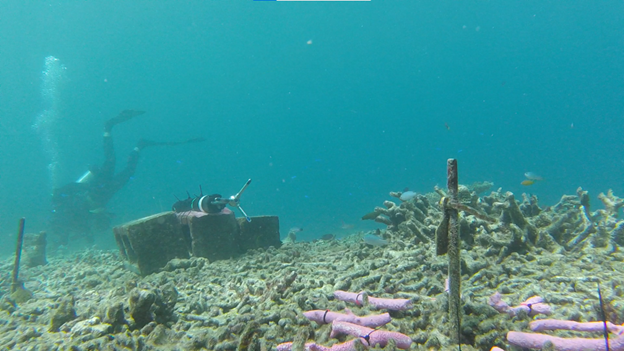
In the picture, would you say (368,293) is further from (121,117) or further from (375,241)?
(121,117)

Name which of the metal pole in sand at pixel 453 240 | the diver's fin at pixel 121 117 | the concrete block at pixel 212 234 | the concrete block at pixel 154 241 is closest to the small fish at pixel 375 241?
the concrete block at pixel 212 234

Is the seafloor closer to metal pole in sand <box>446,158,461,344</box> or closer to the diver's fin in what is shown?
metal pole in sand <box>446,158,461,344</box>

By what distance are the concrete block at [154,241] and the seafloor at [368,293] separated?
0.90 m

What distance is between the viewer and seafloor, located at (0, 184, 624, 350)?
3.01 meters

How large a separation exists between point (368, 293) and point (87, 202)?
25196 mm

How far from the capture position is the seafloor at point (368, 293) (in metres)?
3.01

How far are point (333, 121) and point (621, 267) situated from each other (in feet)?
556

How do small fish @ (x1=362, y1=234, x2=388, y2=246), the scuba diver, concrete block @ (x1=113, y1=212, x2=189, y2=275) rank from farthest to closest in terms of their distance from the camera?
the scuba diver < concrete block @ (x1=113, y1=212, x2=189, y2=275) < small fish @ (x1=362, y1=234, x2=388, y2=246)

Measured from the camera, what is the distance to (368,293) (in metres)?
4.04

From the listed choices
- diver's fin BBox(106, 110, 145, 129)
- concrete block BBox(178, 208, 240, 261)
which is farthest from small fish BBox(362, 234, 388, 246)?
diver's fin BBox(106, 110, 145, 129)

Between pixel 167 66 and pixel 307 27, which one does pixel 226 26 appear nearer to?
pixel 307 27

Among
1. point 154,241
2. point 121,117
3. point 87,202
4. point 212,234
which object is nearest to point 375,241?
point 212,234

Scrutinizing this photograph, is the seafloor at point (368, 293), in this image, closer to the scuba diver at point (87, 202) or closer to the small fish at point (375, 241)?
the small fish at point (375, 241)

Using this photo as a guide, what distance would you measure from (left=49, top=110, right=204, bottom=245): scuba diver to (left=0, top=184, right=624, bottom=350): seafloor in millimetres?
17553
